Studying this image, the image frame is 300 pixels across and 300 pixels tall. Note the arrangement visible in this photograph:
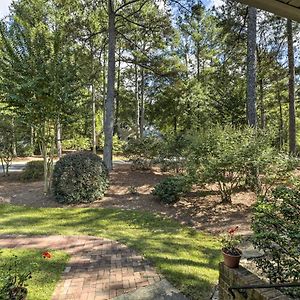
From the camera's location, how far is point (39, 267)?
392 cm

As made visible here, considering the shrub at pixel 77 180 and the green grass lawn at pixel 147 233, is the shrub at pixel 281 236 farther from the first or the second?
the shrub at pixel 77 180

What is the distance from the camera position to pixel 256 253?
439 centimetres

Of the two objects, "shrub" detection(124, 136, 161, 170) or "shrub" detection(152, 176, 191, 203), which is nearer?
"shrub" detection(152, 176, 191, 203)

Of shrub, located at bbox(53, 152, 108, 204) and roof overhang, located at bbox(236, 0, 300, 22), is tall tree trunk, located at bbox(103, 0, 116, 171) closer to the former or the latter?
shrub, located at bbox(53, 152, 108, 204)

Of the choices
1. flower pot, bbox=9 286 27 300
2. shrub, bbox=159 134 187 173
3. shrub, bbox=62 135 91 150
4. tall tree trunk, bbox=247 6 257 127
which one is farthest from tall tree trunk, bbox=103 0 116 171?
flower pot, bbox=9 286 27 300

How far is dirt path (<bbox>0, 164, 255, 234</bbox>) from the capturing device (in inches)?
254

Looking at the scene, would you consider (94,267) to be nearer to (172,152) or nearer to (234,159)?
(234,159)

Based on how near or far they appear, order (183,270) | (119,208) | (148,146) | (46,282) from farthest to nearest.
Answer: (148,146) < (119,208) < (183,270) < (46,282)

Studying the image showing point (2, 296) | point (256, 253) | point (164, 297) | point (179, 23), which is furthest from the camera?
point (179, 23)

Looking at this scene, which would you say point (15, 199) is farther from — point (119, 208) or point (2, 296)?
point (2, 296)

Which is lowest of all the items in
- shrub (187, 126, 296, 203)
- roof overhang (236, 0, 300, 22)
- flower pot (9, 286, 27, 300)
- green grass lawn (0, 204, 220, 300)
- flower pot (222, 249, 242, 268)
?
green grass lawn (0, 204, 220, 300)

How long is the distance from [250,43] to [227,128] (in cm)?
287

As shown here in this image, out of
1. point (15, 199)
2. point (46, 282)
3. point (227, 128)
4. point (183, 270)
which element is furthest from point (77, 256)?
point (227, 128)

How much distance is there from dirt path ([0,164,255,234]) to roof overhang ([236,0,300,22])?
4.38 m
